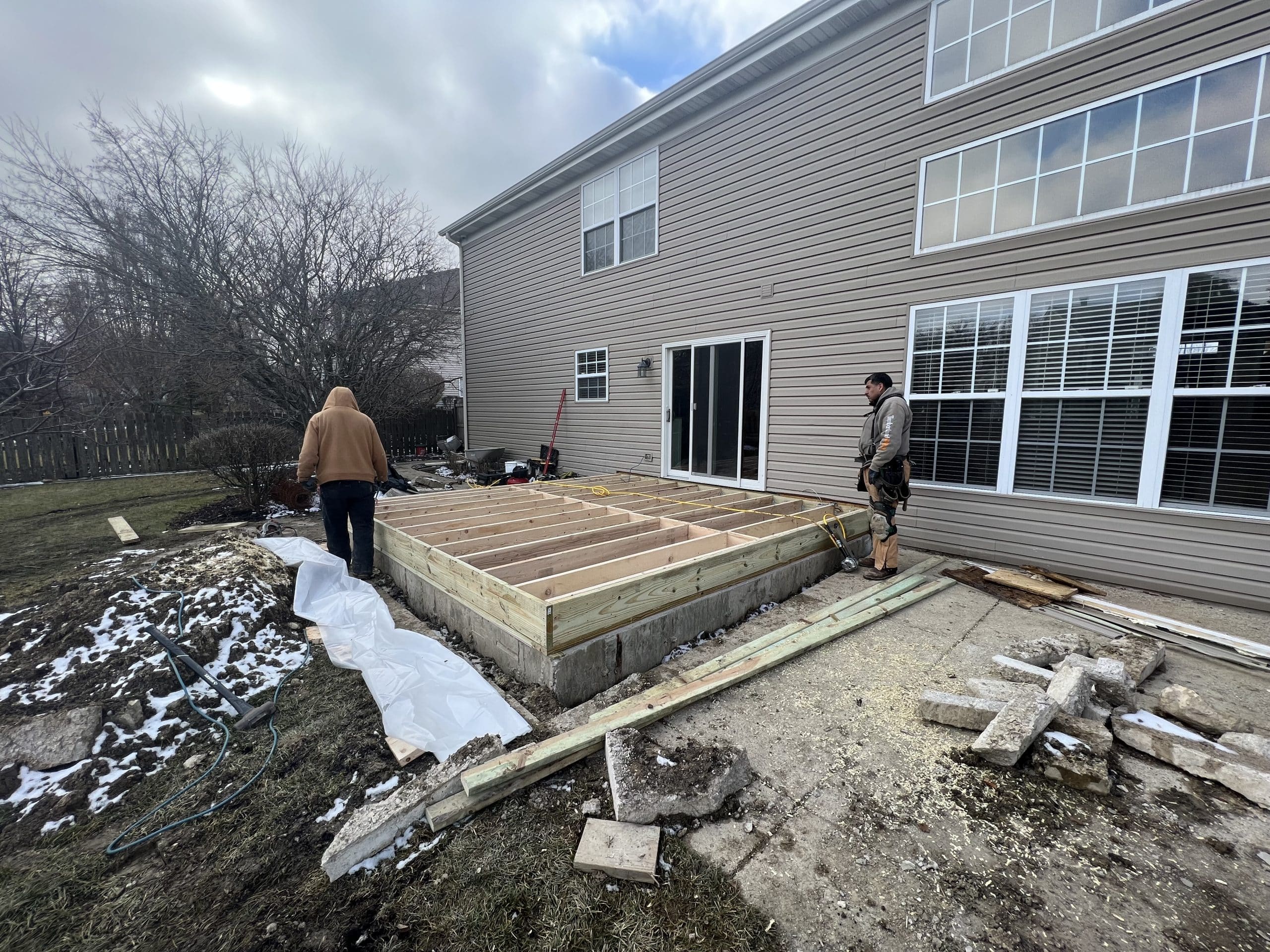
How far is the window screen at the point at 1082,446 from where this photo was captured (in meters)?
4.17

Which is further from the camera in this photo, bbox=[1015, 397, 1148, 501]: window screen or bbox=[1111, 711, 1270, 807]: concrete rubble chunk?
bbox=[1015, 397, 1148, 501]: window screen

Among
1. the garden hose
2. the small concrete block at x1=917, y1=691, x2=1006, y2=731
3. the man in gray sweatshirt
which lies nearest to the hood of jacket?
the garden hose

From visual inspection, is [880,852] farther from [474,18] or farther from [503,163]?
[503,163]

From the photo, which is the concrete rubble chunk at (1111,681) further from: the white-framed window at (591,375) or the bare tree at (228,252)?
the bare tree at (228,252)

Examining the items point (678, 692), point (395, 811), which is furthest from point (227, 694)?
point (678, 692)

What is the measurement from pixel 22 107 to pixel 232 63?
3.04 metres

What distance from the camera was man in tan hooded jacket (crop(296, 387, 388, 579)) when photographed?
4.34 m

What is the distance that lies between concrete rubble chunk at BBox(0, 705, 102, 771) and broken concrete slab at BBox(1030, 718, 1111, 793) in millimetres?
4138

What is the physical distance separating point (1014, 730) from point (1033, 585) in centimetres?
265

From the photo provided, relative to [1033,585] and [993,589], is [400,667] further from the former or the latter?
[1033,585]

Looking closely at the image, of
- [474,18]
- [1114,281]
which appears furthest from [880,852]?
[474,18]

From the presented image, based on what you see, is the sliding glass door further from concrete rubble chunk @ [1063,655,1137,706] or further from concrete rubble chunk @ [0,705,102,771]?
concrete rubble chunk @ [0,705,102,771]

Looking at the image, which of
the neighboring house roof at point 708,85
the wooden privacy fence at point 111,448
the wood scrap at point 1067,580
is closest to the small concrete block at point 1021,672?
the wood scrap at point 1067,580

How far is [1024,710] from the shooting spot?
217 centimetres
